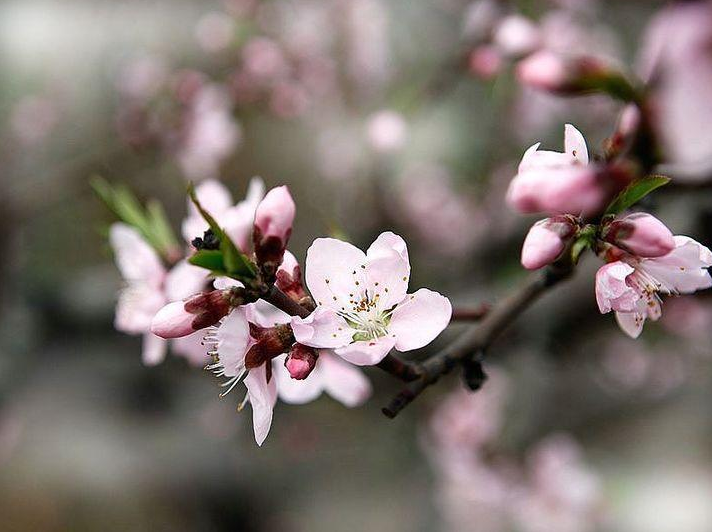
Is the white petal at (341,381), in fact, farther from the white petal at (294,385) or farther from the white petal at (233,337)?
the white petal at (233,337)

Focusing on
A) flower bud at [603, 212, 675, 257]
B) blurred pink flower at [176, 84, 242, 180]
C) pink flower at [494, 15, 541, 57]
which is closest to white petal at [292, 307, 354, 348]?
flower bud at [603, 212, 675, 257]

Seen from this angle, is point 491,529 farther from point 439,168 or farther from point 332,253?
point 332,253

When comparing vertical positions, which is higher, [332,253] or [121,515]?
[332,253]

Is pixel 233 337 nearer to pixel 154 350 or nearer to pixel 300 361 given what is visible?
pixel 300 361

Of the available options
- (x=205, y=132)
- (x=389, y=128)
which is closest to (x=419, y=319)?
(x=389, y=128)

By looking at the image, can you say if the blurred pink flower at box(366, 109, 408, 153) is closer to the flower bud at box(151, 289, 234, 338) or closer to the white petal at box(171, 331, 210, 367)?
the white petal at box(171, 331, 210, 367)

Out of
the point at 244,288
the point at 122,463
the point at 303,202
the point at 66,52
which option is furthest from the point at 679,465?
the point at 66,52
